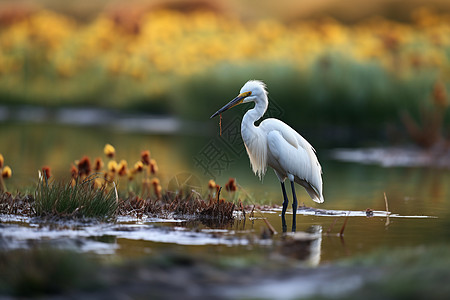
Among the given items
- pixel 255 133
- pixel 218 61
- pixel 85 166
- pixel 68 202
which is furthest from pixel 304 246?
pixel 218 61

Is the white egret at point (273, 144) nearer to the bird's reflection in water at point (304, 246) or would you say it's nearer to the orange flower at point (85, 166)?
the bird's reflection in water at point (304, 246)

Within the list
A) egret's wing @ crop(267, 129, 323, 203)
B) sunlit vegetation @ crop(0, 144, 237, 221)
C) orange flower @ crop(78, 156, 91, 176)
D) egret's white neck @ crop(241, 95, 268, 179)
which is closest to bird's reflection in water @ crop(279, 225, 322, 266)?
sunlit vegetation @ crop(0, 144, 237, 221)

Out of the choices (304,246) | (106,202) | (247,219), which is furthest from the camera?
(247,219)

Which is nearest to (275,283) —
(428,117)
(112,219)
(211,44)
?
(112,219)

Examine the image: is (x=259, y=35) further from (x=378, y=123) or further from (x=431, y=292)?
(x=431, y=292)

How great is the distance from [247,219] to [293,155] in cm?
95

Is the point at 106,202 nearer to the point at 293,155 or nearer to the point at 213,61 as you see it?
the point at 293,155

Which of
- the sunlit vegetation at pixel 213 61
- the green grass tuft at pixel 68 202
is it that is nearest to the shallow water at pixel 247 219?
the green grass tuft at pixel 68 202

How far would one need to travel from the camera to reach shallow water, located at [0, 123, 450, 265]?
6875mm

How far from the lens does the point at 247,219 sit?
8.97 metres

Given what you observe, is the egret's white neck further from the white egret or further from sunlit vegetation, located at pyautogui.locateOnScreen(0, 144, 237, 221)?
sunlit vegetation, located at pyautogui.locateOnScreen(0, 144, 237, 221)

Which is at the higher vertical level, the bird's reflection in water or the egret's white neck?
the egret's white neck

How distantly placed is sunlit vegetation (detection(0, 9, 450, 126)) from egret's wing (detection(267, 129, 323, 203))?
613 inches

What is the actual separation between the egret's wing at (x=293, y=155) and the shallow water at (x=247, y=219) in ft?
1.66
